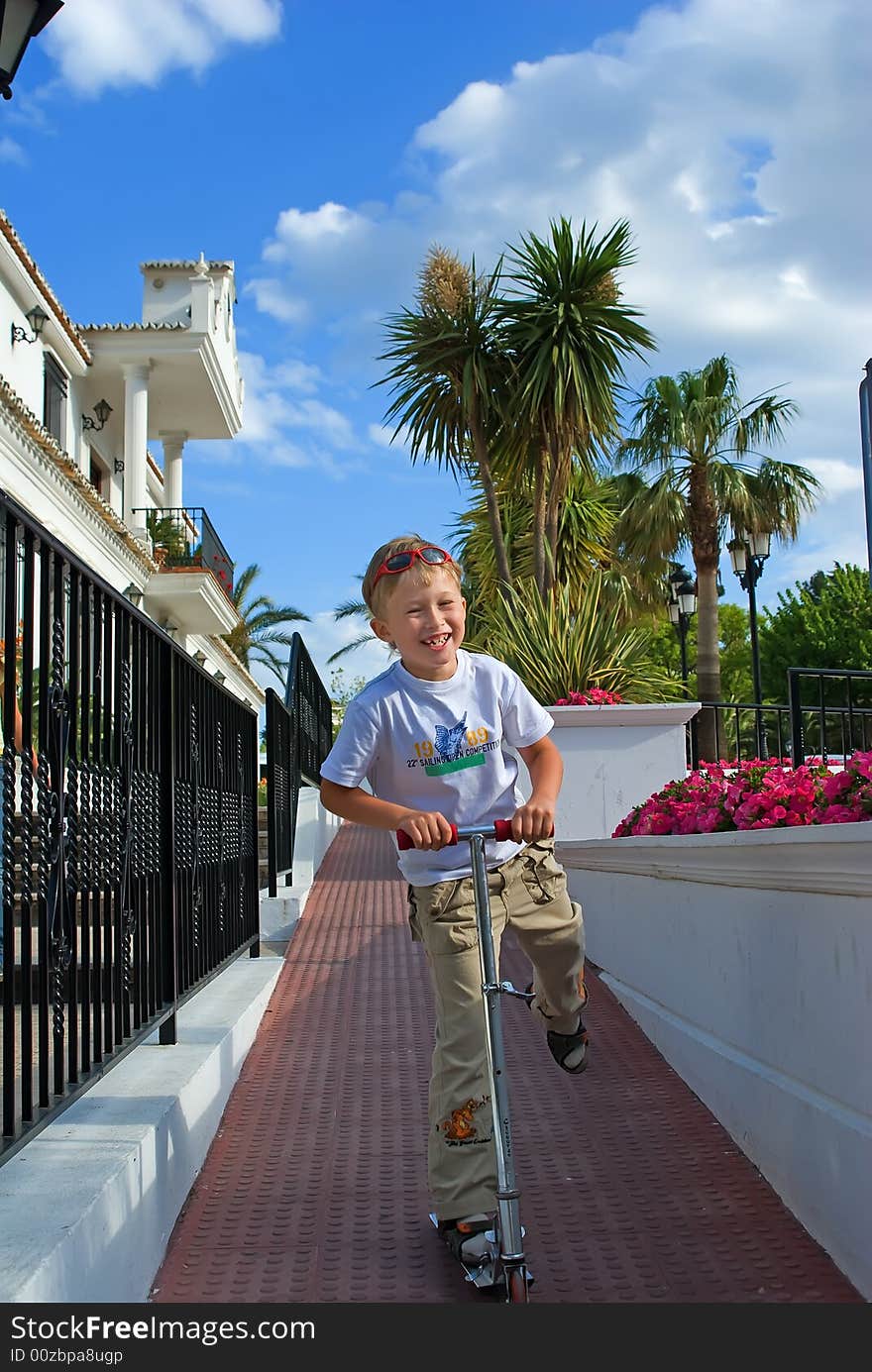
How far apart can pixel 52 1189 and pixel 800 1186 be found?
6.12 feet

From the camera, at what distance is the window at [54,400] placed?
2003 cm

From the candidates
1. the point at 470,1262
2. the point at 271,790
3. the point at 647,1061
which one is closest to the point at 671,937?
the point at 647,1061

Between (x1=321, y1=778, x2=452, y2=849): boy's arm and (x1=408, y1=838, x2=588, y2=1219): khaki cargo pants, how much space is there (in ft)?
0.92

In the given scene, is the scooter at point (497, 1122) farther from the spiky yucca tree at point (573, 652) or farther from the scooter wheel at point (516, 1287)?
the spiky yucca tree at point (573, 652)

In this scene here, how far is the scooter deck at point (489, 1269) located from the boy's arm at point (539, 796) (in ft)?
2.90

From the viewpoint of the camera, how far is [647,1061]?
4715 millimetres

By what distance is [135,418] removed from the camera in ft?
72.6

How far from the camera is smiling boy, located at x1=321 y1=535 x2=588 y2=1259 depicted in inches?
114

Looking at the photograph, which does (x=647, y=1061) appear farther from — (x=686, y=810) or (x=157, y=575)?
(x=157, y=575)

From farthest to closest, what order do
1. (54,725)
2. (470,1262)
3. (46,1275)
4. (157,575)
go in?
(157,575)
(470,1262)
(54,725)
(46,1275)

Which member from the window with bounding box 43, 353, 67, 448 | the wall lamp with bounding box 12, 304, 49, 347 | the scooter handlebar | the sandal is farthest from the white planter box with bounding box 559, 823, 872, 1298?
the window with bounding box 43, 353, 67, 448

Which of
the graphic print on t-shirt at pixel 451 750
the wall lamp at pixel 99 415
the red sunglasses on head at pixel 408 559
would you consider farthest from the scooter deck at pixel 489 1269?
the wall lamp at pixel 99 415

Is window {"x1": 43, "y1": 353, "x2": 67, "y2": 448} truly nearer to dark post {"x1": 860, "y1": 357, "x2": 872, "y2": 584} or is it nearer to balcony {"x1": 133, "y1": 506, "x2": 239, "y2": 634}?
balcony {"x1": 133, "y1": 506, "x2": 239, "y2": 634}

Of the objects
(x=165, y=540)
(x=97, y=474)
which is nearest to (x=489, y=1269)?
(x=165, y=540)
